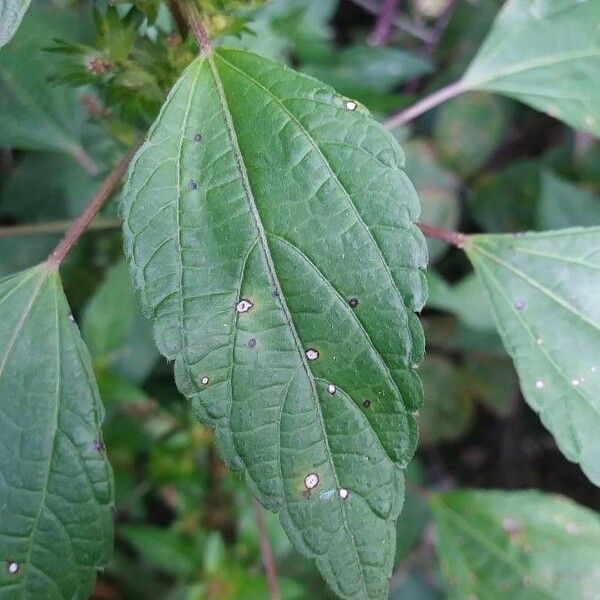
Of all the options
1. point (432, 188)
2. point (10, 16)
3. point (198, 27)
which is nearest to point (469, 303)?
point (432, 188)

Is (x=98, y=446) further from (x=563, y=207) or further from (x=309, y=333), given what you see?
(x=563, y=207)

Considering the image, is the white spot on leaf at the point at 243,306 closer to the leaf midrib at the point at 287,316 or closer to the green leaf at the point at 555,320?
the leaf midrib at the point at 287,316

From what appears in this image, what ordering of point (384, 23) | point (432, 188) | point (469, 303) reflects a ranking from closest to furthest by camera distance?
point (469, 303) < point (432, 188) < point (384, 23)

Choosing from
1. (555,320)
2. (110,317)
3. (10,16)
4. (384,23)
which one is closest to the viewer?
(10,16)

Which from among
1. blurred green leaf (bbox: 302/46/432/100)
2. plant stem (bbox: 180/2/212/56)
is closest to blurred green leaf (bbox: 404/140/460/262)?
blurred green leaf (bbox: 302/46/432/100)

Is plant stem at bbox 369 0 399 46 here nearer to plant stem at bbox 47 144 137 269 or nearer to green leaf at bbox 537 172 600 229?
green leaf at bbox 537 172 600 229
